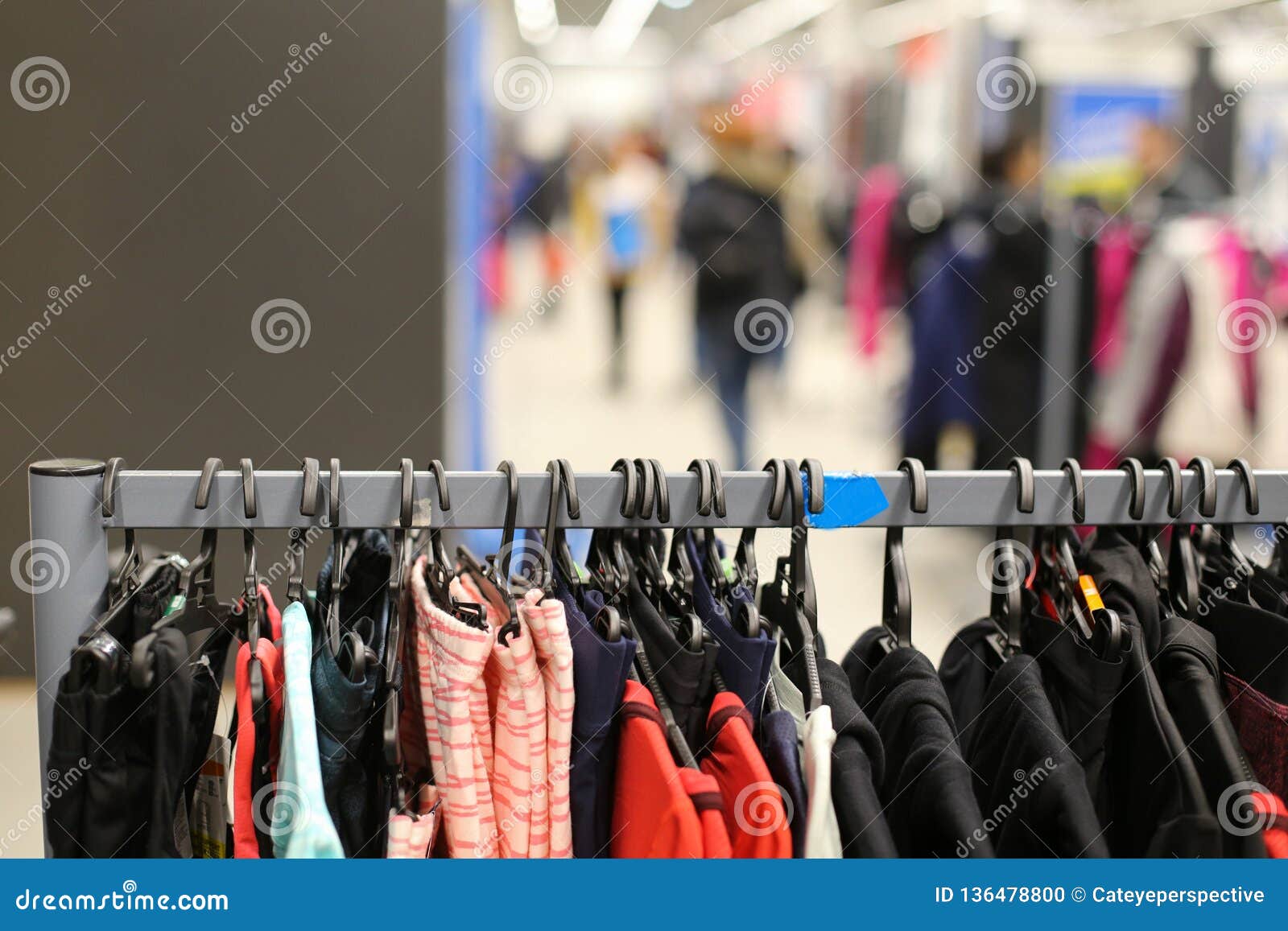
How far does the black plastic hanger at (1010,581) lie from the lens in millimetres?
1207

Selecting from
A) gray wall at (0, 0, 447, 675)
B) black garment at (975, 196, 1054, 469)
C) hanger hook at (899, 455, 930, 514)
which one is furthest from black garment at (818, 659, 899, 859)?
black garment at (975, 196, 1054, 469)

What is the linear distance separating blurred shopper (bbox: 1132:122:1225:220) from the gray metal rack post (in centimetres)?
422

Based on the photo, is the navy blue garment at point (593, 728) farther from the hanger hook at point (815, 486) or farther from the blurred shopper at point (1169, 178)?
the blurred shopper at point (1169, 178)

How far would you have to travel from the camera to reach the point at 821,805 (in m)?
1.00

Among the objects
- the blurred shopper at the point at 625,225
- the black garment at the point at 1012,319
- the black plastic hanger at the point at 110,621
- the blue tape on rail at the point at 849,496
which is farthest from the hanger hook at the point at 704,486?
the blurred shopper at the point at 625,225

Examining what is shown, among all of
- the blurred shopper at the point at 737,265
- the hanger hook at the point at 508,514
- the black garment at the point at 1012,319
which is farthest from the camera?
→ the blurred shopper at the point at 737,265

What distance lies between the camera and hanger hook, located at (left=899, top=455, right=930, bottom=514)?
119 centimetres

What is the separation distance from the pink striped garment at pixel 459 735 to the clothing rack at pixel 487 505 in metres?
0.14

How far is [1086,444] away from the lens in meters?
4.66

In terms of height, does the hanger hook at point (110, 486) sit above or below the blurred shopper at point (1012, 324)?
below

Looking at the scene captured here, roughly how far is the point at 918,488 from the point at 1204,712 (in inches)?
13.9

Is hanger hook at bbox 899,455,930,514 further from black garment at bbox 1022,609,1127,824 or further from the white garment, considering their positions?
the white garment

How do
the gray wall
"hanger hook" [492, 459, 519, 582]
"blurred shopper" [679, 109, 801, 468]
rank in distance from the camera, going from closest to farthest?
"hanger hook" [492, 459, 519, 582]
the gray wall
"blurred shopper" [679, 109, 801, 468]

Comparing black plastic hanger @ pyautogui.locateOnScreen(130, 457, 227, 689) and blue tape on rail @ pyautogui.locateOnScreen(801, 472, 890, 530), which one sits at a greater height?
blue tape on rail @ pyautogui.locateOnScreen(801, 472, 890, 530)
